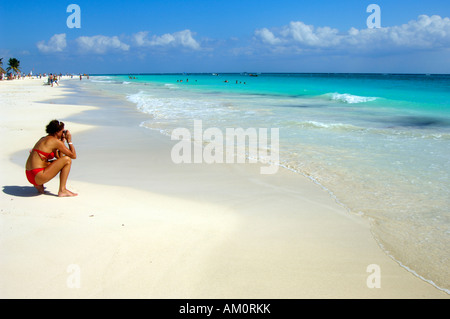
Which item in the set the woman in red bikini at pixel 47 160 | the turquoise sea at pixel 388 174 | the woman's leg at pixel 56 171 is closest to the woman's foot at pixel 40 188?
the woman in red bikini at pixel 47 160

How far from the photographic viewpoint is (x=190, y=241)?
409cm

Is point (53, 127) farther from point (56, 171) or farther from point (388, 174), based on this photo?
point (388, 174)

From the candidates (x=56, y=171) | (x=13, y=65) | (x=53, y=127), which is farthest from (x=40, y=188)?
(x=13, y=65)

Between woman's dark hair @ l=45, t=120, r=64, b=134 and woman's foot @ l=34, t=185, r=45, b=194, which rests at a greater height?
woman's dark hair @ l=45, t=120, r=64, b=134

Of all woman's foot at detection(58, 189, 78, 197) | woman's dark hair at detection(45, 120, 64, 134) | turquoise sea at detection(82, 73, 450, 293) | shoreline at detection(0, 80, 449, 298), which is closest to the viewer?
shoreline at detection(0, 80, 449, 298)

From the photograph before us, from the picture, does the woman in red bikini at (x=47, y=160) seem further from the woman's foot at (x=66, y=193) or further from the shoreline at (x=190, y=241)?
the shoreline at (x=190, y=241)

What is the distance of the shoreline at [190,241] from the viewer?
129 inches

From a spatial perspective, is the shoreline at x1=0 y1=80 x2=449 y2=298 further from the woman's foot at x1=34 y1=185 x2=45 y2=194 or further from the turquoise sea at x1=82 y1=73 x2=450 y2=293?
the turquoise sea at x1=82 y1=73 x2=450 y2=293

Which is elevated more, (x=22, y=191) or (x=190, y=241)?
(x=22, y=191)

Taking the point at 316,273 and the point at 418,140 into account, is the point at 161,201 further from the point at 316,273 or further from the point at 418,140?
the point at 418,140

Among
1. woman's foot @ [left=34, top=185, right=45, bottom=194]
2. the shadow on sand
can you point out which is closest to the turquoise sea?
woman's foot @ [left=34, top=185, right=45, bottom=194]

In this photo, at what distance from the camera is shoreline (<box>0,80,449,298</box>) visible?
10.7 feet

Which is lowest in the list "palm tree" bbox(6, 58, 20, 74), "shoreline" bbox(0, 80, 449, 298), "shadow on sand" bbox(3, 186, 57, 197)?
"shoreline" bbox(0, 80, 449, 298)

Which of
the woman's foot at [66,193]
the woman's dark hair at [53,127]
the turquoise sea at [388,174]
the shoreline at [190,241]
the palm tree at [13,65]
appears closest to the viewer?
the shoreline at [190,241]
